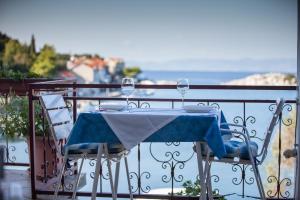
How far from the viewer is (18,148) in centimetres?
514

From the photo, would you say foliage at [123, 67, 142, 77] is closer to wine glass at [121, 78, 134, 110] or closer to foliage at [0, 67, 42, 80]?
foliage at [0, 67, 42, 80]

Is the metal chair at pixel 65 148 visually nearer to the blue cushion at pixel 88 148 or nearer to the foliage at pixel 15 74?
the blue cushion at pixel 88 148

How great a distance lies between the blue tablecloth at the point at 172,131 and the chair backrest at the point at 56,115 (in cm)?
41

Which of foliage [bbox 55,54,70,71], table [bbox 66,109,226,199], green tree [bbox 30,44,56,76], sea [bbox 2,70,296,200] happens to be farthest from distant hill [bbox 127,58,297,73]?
table [bbox 66,109,226,199]

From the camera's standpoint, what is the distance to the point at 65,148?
9.77 ft

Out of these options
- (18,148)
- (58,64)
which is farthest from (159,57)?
(18,148)

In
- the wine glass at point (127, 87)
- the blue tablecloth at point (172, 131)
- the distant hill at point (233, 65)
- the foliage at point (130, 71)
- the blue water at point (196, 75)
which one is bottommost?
the blue tablecloth at point (172, 131)

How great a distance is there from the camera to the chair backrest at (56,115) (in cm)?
308

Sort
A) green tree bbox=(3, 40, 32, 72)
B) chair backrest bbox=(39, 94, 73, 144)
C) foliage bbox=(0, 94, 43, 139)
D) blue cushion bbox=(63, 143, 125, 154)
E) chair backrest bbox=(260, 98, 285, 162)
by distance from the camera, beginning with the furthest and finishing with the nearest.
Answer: green tree bbox=(3, 40, 32, 72) < foliage bbox=(0, 94, 43, 139) < chair backrest bbox=(39, 94, 73, 144) < blue cushion bbox=(63, 143, 125, 154) < chair backrest bbox=(260, 98, 285, 162)

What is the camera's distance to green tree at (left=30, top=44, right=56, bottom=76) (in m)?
23.0

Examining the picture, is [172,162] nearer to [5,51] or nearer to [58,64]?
[5,51]

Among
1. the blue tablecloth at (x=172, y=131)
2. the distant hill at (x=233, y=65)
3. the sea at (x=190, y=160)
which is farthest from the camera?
the distant hill at (x=233, y=65)

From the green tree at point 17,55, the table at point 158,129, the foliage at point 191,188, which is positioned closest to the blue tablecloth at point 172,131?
the table at point 158,129

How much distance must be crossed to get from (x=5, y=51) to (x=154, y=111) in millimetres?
20274
